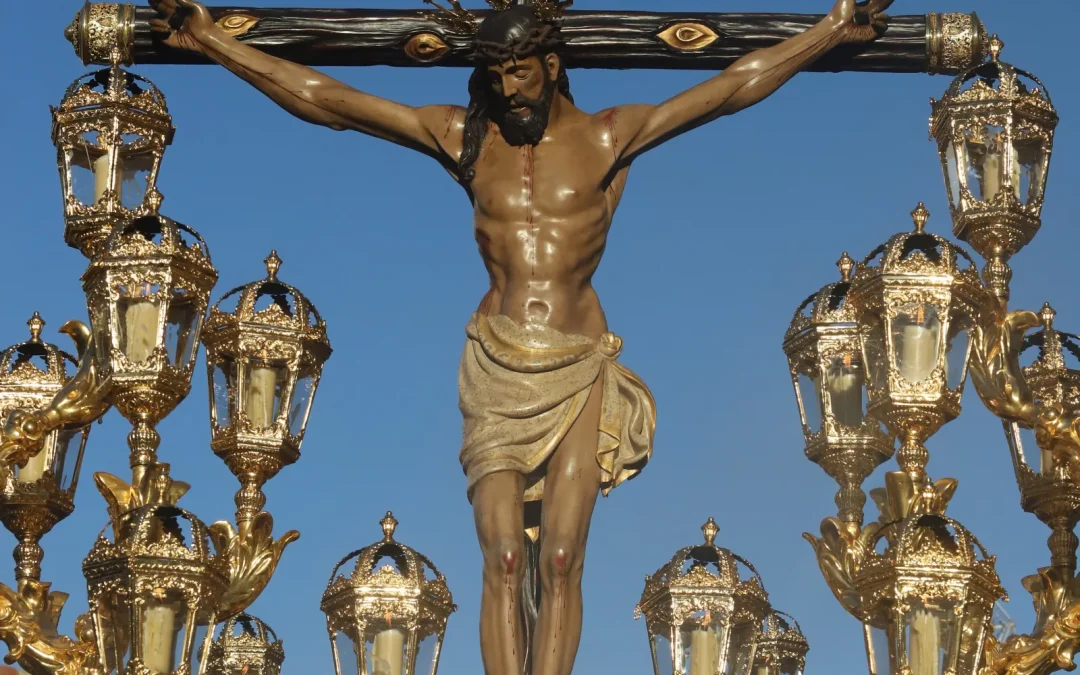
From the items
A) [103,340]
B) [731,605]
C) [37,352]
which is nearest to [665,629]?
[731,605]

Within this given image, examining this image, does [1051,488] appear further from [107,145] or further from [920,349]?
[107,145]

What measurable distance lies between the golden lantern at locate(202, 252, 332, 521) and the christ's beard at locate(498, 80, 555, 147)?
3.04m

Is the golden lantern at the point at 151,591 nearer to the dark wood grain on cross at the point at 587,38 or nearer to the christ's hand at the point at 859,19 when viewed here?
the dark wood grain on cross at the point at 587,38

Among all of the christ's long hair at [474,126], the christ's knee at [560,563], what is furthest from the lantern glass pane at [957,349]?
the christ's knee at [560,563]

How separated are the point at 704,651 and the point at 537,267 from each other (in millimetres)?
Result: 3105

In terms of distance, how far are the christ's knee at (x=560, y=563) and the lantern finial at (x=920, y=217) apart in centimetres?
395

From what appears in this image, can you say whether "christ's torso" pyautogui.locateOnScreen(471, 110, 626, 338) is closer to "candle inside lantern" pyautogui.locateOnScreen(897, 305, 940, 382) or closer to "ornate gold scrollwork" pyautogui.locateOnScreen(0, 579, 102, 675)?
"candle inside lantern" pyautogui.locateOnScreen(897, 305, 940, 382)

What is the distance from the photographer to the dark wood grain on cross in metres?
18.5

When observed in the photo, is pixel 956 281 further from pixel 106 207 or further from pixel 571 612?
pixel 106 207

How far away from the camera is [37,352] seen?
21094mm

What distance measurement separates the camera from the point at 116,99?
19797mm

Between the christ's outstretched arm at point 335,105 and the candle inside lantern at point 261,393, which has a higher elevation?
the christ's outstretched arm at point 335,105

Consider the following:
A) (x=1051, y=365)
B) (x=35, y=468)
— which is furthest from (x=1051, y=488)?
(x=35, y=468)

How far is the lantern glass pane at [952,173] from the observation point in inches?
770
